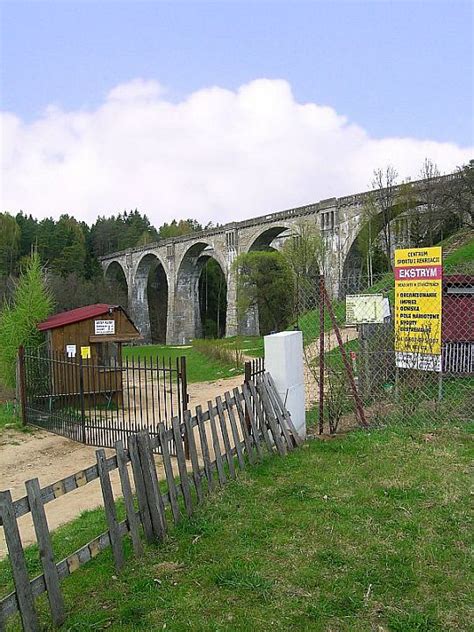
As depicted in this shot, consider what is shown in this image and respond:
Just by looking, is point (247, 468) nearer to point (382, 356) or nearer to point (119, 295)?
point (382, 356)

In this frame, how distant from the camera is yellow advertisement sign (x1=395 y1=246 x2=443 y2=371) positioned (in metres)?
6.86

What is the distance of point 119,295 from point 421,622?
57.8m

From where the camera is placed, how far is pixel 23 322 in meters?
13.4

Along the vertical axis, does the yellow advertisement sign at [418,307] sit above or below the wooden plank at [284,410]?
above

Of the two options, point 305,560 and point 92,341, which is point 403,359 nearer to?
point 305,560

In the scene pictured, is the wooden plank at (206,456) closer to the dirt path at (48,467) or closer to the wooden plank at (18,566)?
the dirt path at (48,467)

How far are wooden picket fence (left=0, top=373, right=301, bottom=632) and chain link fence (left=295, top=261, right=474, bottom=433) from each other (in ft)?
3.36

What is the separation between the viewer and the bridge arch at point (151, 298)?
59.1 m

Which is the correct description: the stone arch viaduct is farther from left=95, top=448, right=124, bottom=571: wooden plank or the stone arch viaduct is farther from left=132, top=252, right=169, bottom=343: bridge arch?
left=95, top=448, right=124, bottom=571: wooden plank

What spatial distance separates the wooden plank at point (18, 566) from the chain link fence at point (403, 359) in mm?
4353

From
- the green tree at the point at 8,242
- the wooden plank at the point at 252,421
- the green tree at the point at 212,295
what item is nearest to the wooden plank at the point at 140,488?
the wooden plank at the point at 252,421

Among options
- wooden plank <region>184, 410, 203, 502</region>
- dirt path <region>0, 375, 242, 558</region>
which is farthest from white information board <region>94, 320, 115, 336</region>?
wooden plank <region>184, 410, 203, 502</region>

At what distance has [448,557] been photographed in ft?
12.1

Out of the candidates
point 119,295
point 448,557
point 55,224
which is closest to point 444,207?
point 448,557
